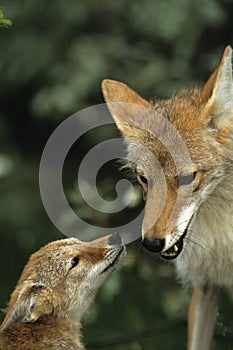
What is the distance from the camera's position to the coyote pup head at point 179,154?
6.23 m

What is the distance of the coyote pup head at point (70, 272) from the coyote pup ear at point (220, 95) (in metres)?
1.07

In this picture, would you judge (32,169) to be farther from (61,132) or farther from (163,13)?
(163,13)

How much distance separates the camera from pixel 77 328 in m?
6.95

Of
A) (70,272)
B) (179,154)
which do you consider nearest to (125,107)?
(179,154)

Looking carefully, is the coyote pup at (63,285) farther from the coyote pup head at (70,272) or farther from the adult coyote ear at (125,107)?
the adult coyote ear at (125,107)

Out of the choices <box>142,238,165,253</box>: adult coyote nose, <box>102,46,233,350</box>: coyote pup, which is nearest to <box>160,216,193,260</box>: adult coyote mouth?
<box>102,46,233,350</box>: coyote pup

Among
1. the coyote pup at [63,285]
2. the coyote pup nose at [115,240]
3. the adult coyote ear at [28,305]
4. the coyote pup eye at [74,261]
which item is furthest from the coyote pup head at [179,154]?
the adult coyote ear at [28,305]

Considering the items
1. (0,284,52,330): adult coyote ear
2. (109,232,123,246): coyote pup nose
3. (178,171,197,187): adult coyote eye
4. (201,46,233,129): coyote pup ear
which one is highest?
(201,46,233,129): coyote pup ear

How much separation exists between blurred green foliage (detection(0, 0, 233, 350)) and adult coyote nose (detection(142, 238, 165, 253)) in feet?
7.34

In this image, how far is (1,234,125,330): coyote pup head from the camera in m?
6.82

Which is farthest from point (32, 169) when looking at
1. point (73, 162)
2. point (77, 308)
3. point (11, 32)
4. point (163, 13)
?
point (77, 308)

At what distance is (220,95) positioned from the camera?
21.0ft

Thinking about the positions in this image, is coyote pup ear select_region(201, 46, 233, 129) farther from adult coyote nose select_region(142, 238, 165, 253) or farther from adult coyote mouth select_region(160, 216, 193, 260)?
adult coyote nose select_region(142, 238, 165, 253)

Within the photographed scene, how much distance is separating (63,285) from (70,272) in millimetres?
95
